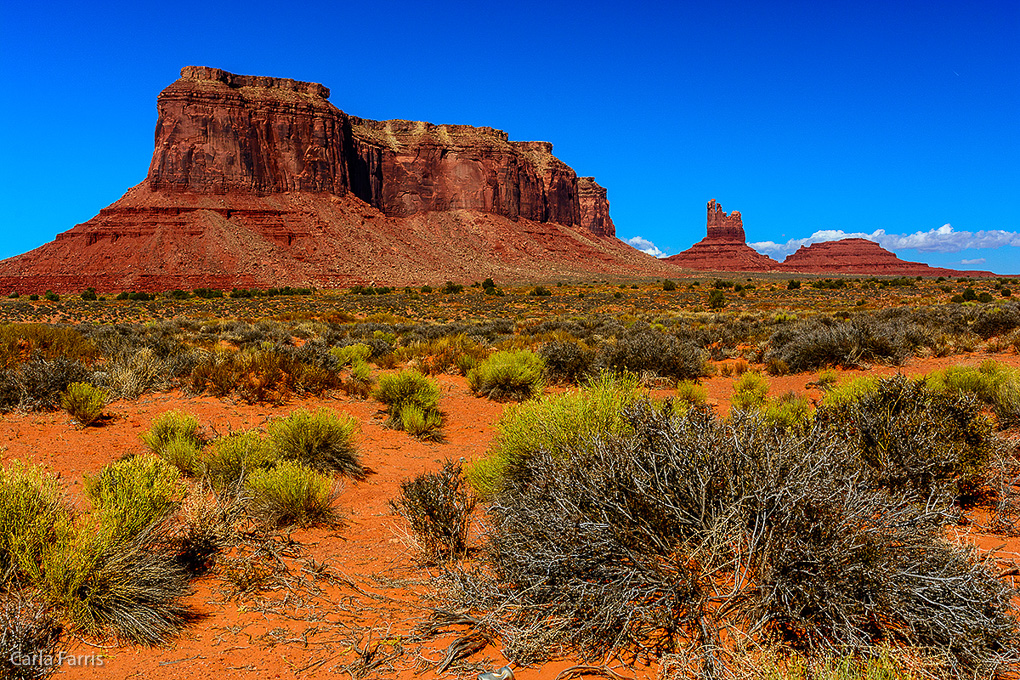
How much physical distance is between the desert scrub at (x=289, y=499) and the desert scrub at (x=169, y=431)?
6.55 feet

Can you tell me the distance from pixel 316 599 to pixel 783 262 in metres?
199

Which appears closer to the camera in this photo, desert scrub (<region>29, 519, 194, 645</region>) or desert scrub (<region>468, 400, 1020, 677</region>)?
desert scrub (<region>468, 400, 1020, 677</region>)

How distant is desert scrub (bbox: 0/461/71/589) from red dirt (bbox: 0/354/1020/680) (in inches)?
9.9

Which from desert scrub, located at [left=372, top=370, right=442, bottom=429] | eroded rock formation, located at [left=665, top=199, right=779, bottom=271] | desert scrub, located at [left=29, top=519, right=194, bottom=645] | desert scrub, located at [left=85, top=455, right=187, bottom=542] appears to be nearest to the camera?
desert scrub, located at [left=29, top=519, right=194, bottom=645]

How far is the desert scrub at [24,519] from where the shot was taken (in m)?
2.94

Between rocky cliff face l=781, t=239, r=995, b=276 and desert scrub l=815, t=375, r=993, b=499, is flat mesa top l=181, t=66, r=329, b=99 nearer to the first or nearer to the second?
desert scrub l=815, t=375, r=993, b=499

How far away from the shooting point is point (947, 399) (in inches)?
187

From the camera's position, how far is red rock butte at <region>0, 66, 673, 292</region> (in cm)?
6241

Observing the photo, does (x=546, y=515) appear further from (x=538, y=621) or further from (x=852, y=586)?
(x=852, y=586)

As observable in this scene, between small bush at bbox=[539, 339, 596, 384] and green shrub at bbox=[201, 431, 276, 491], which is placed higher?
small bush at bbox=[539, 339, 596, 384]

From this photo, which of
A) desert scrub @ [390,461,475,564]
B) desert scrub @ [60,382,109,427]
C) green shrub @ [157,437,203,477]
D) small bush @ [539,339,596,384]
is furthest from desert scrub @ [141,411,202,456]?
small bush @ [539,339,596,384]

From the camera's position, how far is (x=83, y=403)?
6.86 meters

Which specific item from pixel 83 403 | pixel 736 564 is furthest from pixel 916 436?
pixel 83 403

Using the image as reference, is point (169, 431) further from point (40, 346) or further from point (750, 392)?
point (750, 392)
